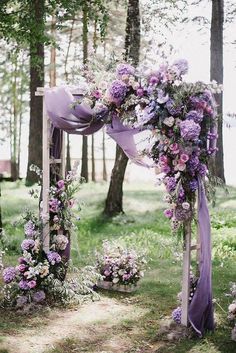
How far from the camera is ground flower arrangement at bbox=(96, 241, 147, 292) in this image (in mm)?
7570

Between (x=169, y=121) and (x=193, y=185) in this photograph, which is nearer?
(x=169, y=121)

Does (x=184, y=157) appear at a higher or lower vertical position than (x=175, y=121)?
lower

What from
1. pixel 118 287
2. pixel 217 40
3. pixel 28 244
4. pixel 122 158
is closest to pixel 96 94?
pixel 28 244

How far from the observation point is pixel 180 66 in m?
5.53

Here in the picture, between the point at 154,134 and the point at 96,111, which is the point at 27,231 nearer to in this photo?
the point at 96,111

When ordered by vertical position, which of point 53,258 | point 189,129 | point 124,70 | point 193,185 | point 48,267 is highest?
point 124,70

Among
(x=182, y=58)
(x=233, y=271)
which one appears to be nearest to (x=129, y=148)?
(x=182, y=58)

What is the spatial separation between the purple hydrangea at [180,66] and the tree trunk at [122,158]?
647 cm

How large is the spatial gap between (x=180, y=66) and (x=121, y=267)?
326 centimetres

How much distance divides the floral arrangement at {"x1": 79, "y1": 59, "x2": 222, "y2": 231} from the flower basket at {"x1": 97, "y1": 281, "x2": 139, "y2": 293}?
2.09 m

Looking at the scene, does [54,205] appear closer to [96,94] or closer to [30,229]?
[30,229]

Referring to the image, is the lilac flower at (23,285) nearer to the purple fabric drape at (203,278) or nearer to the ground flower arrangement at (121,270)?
the ground flower arrangement at (121,270)

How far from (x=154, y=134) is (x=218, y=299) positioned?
2.71 metres

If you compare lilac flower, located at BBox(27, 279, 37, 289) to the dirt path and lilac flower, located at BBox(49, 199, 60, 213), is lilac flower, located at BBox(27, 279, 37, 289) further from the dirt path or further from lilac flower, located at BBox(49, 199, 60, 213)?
lilac flower, located at BBox(49, 199, 60, 213)
